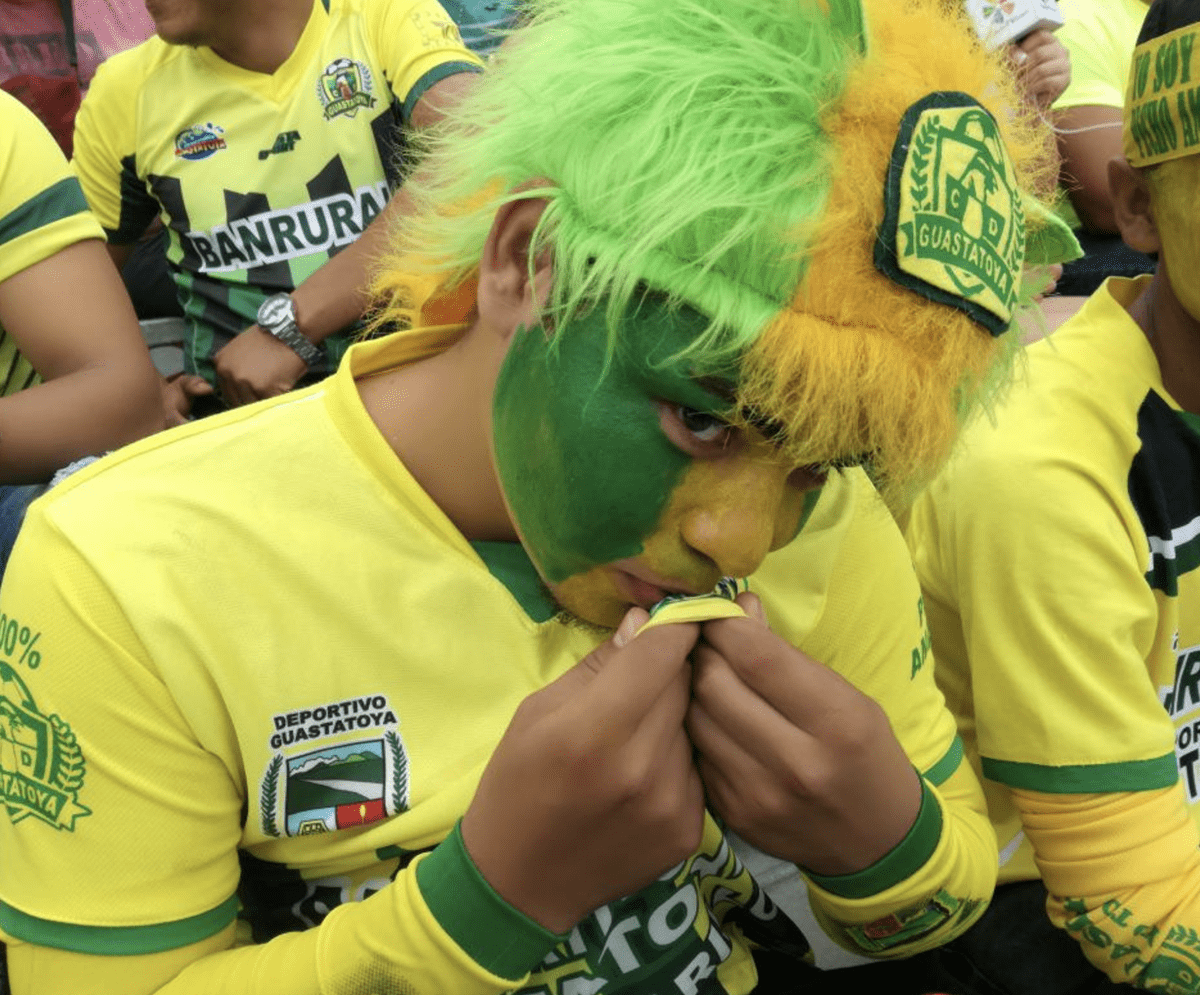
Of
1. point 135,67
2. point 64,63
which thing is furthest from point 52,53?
point 135,67

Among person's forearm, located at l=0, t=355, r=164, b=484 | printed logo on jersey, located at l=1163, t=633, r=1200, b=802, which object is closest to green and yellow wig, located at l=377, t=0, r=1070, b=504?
printed logo on jersey, located at l=1163, t=633, r=1200, b=802

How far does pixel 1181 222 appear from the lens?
4.99 ft

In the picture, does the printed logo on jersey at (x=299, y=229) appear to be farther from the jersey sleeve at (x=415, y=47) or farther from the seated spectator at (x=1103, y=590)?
the seated spectator at (x=1103, y=590)

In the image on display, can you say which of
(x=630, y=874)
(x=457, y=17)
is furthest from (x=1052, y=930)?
(x=457, y=17)

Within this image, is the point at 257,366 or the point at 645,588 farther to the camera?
the point at 257,366

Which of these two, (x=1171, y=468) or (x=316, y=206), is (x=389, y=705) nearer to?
(x=1171, y=468)

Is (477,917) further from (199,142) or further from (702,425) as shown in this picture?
(199,142)

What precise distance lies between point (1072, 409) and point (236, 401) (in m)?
1.52

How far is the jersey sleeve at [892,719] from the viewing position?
4.06 feet

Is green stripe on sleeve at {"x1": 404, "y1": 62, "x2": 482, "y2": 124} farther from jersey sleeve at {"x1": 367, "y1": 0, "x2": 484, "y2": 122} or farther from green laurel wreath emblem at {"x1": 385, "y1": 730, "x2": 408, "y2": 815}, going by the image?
green laurel wreath emblem at {"x1": 385, "y1": 730, "x2": 408, "y2": 815}

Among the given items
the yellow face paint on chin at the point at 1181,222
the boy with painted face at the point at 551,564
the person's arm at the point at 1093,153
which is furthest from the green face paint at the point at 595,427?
the person's arm at the point at 1093,153

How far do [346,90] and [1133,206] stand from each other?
1.42 meters

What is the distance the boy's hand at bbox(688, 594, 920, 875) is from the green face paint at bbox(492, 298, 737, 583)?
13cm

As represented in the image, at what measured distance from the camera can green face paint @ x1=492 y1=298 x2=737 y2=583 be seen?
3.26 feet
